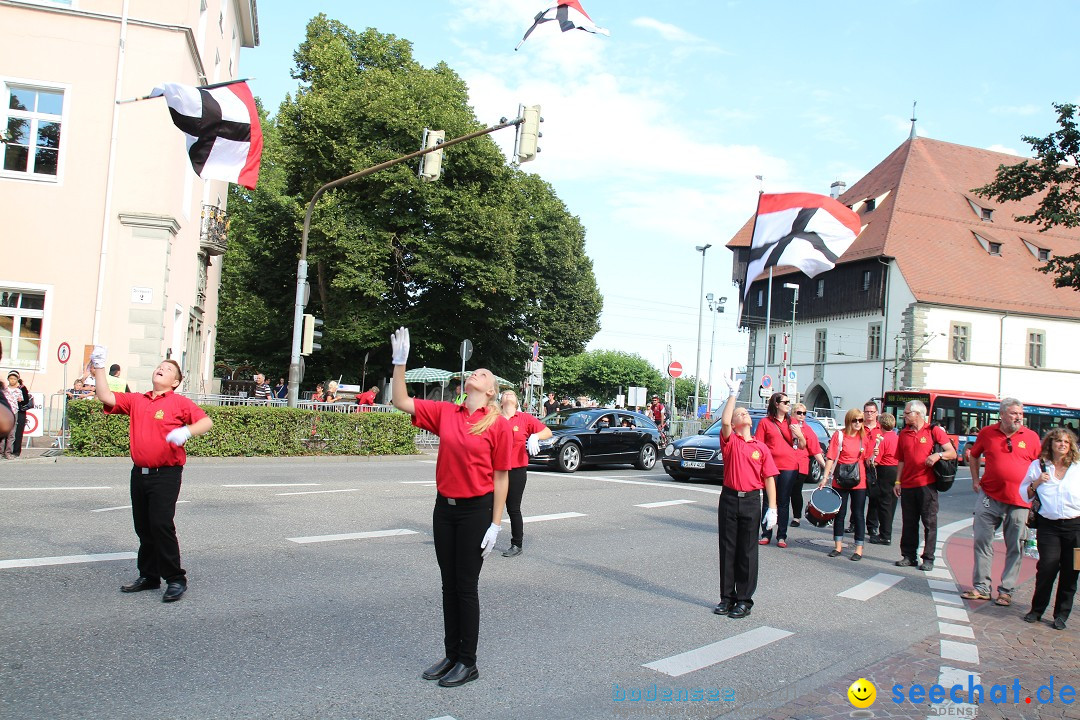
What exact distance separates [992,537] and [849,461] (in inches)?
98.9

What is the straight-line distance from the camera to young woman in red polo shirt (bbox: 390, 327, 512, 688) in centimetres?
488

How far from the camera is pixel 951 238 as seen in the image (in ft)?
195

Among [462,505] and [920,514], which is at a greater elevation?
[462,505]

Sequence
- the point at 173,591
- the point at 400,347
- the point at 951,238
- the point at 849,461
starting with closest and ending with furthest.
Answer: the point at 400,347, the point at 173,591, the point at 849,461, the point at 951,238

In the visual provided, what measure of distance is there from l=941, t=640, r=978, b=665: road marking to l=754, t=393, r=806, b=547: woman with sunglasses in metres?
3.78

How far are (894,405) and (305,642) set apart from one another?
38.5 meters

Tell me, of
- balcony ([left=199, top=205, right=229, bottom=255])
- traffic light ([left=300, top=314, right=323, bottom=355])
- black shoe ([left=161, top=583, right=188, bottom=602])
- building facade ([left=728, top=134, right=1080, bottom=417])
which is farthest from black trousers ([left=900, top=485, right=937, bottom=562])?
building facade ([left=728, top=134, right=1080, bottom=417])

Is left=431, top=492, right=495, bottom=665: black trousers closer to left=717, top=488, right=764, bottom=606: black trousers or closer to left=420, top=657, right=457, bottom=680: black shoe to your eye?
left=420, top=657, right=457, bottom=680: black shoe

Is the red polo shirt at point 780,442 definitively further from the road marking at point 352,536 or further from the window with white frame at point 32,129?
the window with white frame at point 32,129

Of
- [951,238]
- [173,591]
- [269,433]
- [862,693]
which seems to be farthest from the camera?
[951,238]

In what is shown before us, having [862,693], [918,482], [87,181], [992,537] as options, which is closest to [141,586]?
[862,693]

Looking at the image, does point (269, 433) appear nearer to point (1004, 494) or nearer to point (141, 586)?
point (141, 586)

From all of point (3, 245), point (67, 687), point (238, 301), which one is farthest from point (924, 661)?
point (238, 301)

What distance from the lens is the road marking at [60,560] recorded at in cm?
703
